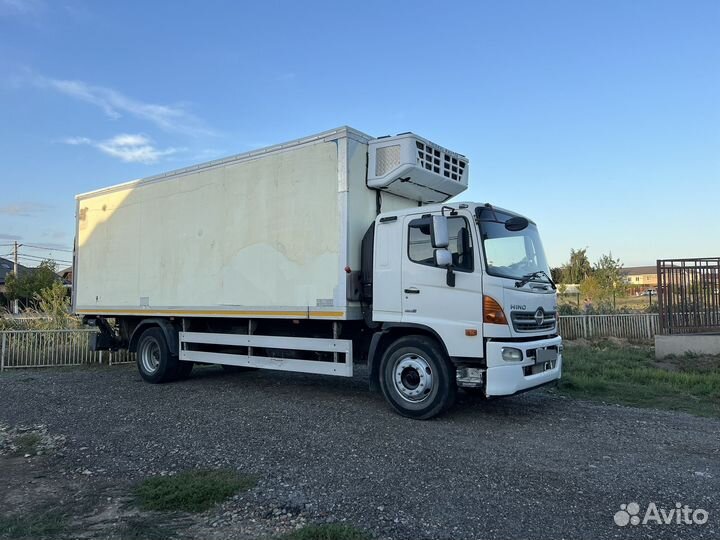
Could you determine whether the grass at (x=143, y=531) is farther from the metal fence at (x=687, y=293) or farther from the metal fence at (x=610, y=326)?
the metal fence at (x=610, y=326)

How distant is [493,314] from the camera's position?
20.4 ft

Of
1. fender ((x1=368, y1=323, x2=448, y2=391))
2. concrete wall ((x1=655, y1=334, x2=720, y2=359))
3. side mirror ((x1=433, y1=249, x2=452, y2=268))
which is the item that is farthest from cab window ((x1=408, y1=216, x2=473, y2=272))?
concrete wall ((x1=655, y1=334, x2=720, y2=359))

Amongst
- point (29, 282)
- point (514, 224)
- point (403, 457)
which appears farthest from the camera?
point (29, 282)

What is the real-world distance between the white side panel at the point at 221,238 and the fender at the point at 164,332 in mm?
331

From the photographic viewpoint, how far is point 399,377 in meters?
6.86

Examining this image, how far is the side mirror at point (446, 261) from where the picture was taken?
638cm

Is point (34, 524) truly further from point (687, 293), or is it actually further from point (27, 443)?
point (687, 293)

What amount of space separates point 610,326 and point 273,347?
14.6 metres

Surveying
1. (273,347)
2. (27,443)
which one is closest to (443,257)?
(273,347)

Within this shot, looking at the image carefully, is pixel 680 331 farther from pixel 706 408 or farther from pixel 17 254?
pixel 17 254

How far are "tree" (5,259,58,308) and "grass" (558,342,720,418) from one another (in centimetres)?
3747

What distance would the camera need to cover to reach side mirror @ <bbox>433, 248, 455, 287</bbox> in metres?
6.38

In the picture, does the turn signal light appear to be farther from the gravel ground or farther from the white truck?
the gravel ground

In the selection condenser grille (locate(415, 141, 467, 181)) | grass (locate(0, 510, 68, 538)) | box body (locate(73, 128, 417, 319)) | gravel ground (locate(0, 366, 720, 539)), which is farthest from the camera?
condenser grille (locate(415, 141, 467, 181))
